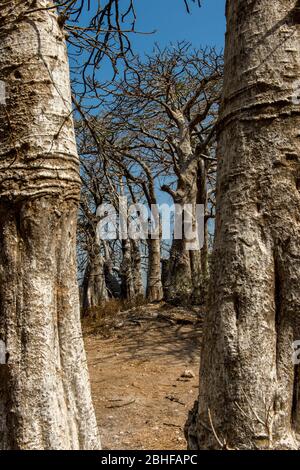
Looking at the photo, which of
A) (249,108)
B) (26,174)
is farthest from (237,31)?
(26,174)

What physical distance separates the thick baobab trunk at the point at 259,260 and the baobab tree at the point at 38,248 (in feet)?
2.53

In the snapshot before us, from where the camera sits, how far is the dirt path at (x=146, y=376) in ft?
14.2

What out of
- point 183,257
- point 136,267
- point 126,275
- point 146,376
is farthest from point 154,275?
point 146,376

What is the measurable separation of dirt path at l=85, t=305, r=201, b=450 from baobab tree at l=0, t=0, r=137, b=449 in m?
1.89

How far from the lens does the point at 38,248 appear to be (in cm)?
241

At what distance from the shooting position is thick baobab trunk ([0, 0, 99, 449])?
2303 millimetres

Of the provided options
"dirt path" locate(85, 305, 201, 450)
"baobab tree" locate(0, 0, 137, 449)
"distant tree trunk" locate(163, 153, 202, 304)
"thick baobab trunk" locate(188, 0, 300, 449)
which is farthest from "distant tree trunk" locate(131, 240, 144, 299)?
"thick baobab trunk" locate(188, 0, 300, 449)

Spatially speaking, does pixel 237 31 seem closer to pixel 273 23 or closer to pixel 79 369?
pixel 273 23

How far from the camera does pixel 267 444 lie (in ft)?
5.80

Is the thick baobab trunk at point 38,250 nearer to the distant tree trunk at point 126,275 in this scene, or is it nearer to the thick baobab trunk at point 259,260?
the thick baobab trunk at point 259,260

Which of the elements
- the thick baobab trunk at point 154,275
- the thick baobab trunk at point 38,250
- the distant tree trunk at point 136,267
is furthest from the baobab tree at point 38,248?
the distant tree trunk at point 136,267

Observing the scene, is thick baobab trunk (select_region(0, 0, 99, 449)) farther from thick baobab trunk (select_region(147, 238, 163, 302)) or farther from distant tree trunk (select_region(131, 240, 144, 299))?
distant tree trunk (select_region(131, 240, 144, 299))

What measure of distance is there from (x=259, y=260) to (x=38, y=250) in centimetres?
117

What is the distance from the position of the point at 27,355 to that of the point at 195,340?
18.5 ft
